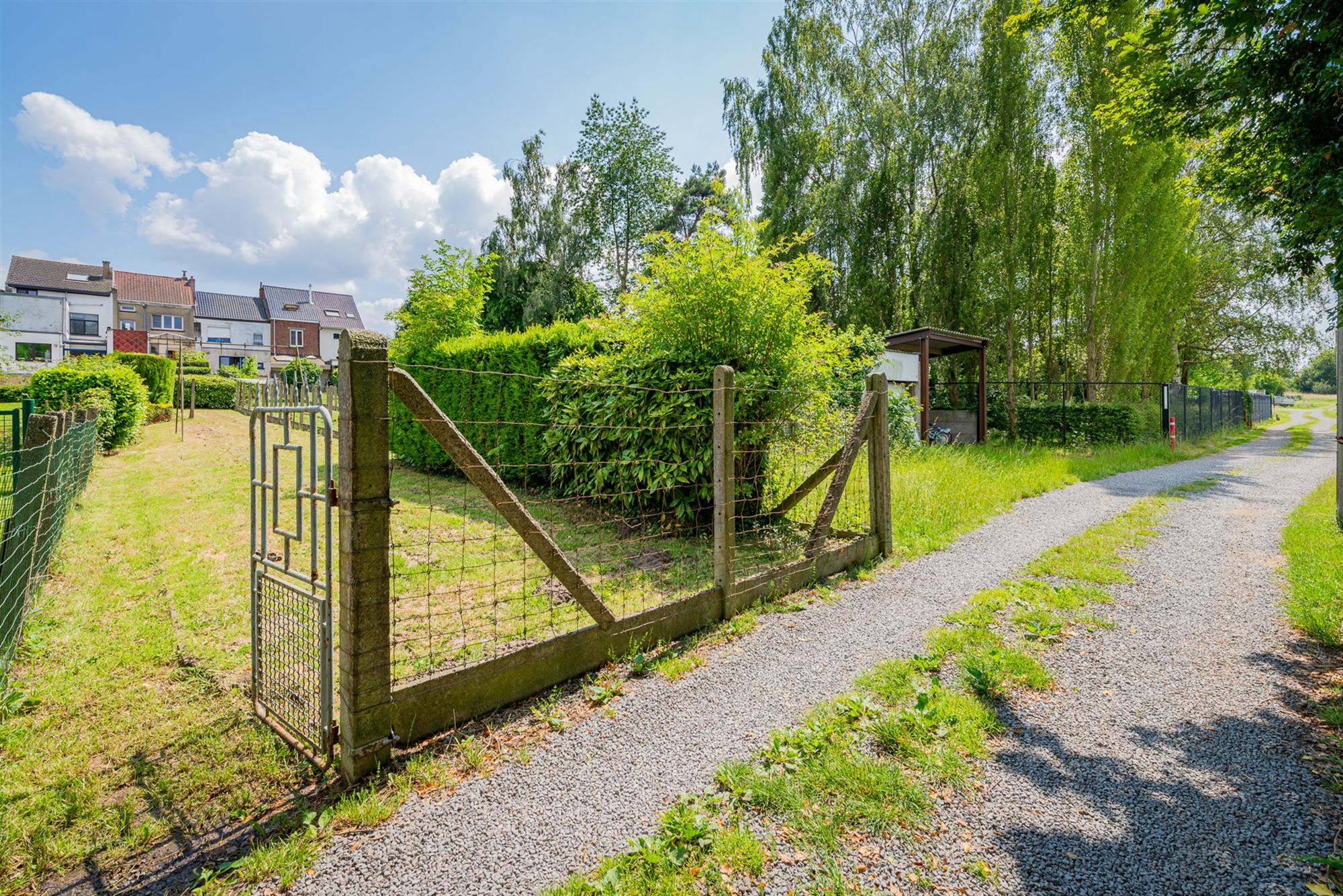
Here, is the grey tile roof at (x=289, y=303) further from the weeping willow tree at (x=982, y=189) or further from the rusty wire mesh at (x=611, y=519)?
the rusty wire mesh at (x=611, y=519)

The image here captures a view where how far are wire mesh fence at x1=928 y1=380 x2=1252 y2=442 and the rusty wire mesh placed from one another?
11.5 metres

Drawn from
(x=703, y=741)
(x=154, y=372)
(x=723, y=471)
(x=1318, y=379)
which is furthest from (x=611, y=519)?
(x=1318, y=379)

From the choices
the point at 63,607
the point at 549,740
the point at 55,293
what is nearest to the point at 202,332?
the point at 55,293

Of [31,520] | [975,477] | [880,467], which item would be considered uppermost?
[880,467]

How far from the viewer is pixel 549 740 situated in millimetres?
2736

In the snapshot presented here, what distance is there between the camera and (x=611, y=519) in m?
5.79

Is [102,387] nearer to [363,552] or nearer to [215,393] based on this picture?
[363,552]

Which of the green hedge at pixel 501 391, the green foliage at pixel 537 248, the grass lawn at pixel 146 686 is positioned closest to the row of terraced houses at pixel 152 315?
the green foliage at pixel 537 248

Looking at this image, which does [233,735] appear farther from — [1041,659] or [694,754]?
[1041,659]

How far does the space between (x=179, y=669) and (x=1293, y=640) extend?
6664mm

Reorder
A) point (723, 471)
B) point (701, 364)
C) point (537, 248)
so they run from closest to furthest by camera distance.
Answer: point (723, 471) < point (701, 364) < point (537, 248)

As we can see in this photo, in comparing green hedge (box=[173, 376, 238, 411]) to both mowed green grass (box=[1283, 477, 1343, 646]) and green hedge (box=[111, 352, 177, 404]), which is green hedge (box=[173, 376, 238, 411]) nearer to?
green hedge (box=[111, 352, 177, 404])

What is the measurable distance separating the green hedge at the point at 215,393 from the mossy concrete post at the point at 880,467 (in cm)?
2723

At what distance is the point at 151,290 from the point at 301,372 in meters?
40.5
